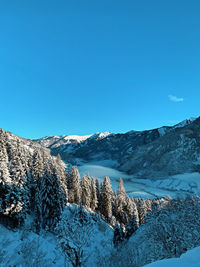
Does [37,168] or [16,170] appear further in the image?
[37,168]

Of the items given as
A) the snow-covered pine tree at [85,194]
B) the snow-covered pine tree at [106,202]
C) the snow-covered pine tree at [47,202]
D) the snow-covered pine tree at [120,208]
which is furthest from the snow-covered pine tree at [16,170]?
the snow-covered pine tree at [120,208]

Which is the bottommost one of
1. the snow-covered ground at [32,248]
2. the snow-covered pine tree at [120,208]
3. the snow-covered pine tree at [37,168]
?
the snow-covered pine tree at [120,208]

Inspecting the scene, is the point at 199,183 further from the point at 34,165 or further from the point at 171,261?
the point at 171,261

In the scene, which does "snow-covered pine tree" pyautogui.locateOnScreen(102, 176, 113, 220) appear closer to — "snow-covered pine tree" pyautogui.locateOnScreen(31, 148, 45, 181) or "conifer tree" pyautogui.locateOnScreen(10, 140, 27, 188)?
"snow-covered pine tree" pyautogui.locateOnScreen(31, 148, 45, 181)

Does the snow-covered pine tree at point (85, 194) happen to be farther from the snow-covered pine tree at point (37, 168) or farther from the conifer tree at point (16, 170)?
the conifer tree at point (16, 170)

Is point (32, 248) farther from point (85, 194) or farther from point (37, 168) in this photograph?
point (85, 194)

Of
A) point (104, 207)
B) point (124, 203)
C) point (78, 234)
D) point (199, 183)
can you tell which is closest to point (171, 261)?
point (78, 234)

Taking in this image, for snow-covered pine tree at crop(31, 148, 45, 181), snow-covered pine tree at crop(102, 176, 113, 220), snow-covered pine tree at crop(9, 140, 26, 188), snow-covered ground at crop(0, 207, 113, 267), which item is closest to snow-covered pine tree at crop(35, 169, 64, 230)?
snow-covered pine tree at crop(31, 148, 45, 181)

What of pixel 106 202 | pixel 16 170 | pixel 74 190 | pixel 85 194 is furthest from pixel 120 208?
pixel 16 170

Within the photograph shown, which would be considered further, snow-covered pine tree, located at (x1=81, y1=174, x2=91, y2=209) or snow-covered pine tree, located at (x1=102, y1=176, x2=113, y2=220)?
snow-covered pine tree, located at (x1=102, y1=176, x2=113, y2=220)

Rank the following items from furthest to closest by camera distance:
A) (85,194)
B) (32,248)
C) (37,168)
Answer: (85,194), (37,168), (32,248)

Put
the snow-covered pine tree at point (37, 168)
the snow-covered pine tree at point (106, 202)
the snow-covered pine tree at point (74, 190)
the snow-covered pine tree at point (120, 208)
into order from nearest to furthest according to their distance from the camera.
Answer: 1. the snow-covered pine tree at point (37, 168)
2. the snow-covered pine tree at point (74, 190)
3. the snow-covered pine tree at point (106, 202)
4. the snow-covered pine tree at point (120, 208)

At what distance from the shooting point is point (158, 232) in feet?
60.6

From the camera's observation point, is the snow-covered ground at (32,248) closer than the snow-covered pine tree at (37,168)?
Yes
